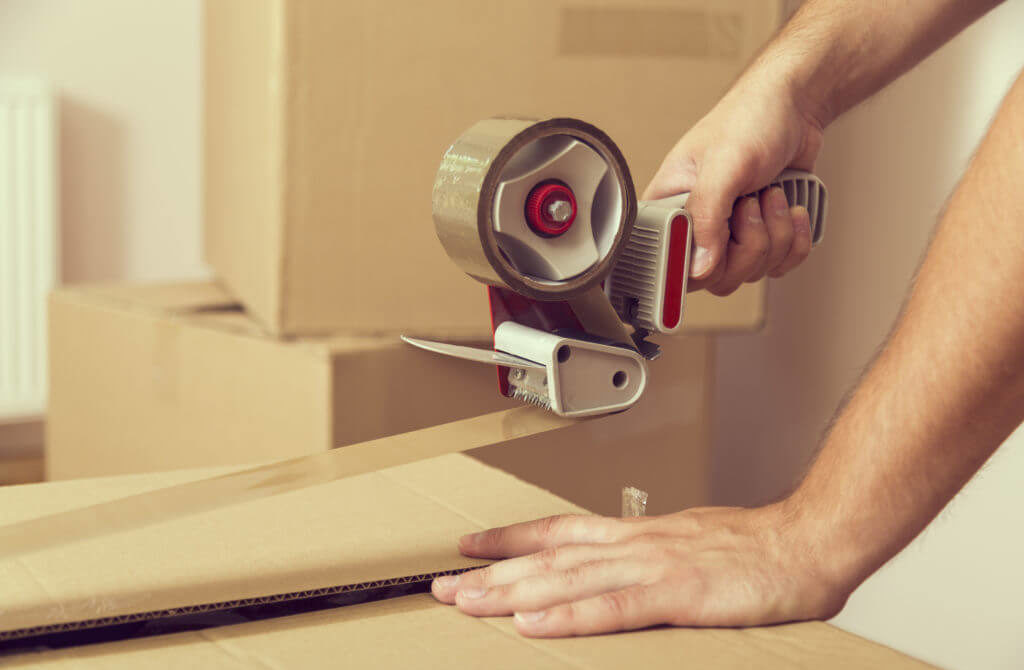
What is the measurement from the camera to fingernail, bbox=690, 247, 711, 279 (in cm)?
77

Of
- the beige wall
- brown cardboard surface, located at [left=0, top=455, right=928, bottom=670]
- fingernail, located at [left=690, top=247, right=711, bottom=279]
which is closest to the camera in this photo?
brown cardboard surface, located at [left=0, top=455, right=928, bottom=670]

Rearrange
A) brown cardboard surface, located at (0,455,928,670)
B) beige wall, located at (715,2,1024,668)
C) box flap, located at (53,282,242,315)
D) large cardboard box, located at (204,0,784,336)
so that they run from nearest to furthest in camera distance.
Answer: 1. brown cardboard surface, located at (0,455,928,670)
2. large cardboard box, located at (204,0,784,336)
3. beige wall, located at (715,2,1024,668)
4. box flap, located at (53,282,242,315)

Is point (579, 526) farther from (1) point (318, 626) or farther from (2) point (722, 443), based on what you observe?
(2) point (722, 443)

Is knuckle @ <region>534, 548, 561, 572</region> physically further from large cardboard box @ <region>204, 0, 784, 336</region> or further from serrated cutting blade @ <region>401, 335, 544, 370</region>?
large cardboard box @ <region>204, 0, 784, 336</region>

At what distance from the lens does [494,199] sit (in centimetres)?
60

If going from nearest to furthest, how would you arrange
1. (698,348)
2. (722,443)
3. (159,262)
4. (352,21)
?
(352,21) < (698,348) < (722,443) < (159,262)

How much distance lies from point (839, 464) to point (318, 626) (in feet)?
1.01

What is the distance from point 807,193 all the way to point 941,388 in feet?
0.86

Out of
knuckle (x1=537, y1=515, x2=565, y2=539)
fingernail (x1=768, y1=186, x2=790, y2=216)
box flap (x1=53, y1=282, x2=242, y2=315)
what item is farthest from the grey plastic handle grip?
box flap (x1=53, y1=282, x2=242, y2=315)

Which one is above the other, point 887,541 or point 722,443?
point 887,541

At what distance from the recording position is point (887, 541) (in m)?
0.64

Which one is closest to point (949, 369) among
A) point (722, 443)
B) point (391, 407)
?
point (391, 407)

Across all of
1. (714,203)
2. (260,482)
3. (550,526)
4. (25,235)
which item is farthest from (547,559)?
(25,235)

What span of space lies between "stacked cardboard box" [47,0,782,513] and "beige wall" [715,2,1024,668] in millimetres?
292
